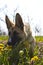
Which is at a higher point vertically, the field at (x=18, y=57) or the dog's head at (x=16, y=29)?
the field at (x=18, y=57)

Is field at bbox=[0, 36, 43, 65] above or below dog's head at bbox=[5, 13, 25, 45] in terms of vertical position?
above

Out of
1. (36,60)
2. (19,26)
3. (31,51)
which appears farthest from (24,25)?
Result: (36,60)

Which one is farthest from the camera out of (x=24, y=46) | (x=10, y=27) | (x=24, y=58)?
(x=10, y=27)

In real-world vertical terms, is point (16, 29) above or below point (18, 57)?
below

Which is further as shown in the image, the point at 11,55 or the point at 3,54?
the point at 3,54

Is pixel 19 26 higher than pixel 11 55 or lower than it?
lower

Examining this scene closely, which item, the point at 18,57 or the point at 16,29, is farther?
the point at 16,29

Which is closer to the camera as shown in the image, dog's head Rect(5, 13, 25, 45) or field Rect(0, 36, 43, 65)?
field Rect(0, 36, 43, 65)

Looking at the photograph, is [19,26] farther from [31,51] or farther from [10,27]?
[31,51]

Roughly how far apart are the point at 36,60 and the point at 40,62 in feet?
0.13

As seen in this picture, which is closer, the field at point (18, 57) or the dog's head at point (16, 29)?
the field at point (18, 57)

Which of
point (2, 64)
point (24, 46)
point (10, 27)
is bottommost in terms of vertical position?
point (10, 27)

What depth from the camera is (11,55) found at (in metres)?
2.29

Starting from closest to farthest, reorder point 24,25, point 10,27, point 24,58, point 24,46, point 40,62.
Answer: point 40,62, point 24,58, point 24,46, point 24,25, point 10,27
